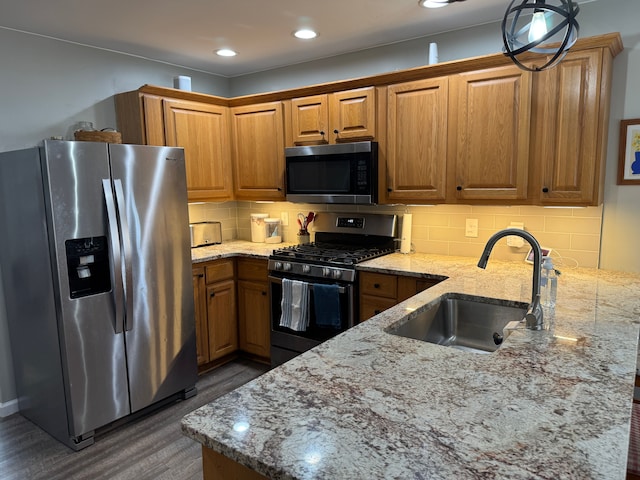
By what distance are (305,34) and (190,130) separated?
1.16 m

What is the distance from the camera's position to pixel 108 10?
8.11ft

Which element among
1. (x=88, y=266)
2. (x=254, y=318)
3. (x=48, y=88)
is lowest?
(x=254, y=318)

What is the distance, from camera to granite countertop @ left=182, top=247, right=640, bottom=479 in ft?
2.72

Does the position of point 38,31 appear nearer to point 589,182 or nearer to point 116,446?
point 116,446

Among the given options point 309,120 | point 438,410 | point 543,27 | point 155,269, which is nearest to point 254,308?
point 155,269

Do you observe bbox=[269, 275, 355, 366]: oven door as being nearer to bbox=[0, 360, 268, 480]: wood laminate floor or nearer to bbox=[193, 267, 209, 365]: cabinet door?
bbox=[193, 267, 209, 365]: cabinet door

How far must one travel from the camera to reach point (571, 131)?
2379 mm

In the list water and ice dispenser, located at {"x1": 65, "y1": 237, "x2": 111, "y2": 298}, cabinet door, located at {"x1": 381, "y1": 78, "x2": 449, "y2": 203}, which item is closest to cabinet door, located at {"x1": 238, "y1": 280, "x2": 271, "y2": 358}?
water and ice dispenser, located at {"x1": 65, "y1": 237, "x2": 111, "y2": 298}

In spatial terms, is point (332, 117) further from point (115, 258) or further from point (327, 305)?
point (115, 258)

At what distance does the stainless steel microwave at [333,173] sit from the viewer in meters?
3.04

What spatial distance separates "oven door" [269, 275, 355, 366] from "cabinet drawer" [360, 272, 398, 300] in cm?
9

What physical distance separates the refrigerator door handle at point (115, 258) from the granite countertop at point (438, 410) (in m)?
1.58

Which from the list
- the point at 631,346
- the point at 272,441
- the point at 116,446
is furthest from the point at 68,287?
the point at 631,346

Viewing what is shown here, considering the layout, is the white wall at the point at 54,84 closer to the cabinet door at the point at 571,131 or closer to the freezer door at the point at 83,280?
the freezer door at the point at 83,280
